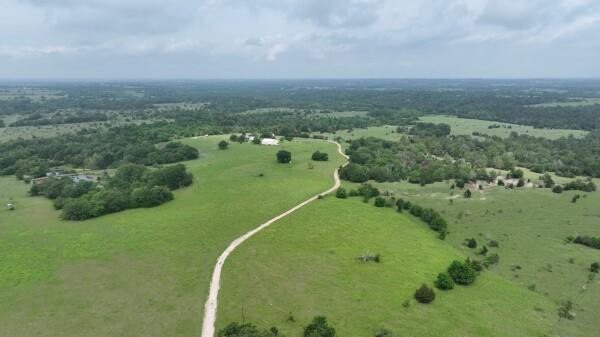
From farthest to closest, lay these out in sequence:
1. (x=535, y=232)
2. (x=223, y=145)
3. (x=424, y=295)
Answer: (x=223, y=145)
(x=535, y=232)
(x=424, y=295)

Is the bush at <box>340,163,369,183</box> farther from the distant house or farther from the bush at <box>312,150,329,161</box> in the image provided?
the distant house

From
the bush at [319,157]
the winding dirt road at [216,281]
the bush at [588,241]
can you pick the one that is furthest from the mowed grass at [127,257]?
the bush at [588,241]

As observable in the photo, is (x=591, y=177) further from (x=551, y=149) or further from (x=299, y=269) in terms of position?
(x=299, y=269)

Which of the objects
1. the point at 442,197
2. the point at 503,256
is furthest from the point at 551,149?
the point at 503,256

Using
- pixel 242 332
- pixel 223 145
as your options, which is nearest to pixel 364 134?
pixel 223 145

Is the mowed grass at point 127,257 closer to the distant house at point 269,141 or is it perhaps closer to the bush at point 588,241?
the distant house at point 269,141

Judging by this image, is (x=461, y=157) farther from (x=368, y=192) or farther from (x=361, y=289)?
(x=361, y=289)
